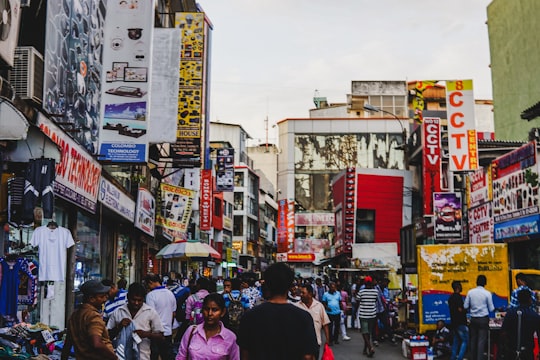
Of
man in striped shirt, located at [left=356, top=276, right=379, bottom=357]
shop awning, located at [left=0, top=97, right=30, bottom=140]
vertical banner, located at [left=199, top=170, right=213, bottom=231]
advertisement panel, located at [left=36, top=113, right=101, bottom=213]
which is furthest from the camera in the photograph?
vertical banner, located at [left=199, top=170, right=213, bottom=231]

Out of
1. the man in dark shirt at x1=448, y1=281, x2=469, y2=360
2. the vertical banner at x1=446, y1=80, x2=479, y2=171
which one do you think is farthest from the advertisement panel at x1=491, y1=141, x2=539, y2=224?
the man in dark shirt at x1=448, y1=281, x2=469, y2=360

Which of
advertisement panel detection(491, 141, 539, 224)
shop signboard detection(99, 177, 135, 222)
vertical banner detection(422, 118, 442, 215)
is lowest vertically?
shop signboard detection(99, 177, 135, 222)

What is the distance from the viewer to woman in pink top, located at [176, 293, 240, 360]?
5.80 m

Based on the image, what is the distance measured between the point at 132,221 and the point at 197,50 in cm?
696

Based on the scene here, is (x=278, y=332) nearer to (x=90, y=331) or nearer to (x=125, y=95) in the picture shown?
(x=90, y=331)

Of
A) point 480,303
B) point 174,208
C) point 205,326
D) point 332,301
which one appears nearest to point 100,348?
point 205,326

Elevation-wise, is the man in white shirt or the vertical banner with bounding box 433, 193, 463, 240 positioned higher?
the vertical banner with bounding box 433, 193, 463, 240

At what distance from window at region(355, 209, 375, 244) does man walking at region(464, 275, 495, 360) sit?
3760 centimetres

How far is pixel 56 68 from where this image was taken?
1284 cm

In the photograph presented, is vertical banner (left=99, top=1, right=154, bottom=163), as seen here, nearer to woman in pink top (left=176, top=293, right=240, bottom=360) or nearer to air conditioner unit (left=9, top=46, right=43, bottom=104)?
air conditioner unit (left=9, top=46, right=43, bottom=104)

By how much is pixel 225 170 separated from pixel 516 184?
3129 cm

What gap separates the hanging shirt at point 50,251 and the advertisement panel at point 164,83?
363 inches

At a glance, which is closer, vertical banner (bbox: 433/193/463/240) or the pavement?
the pavement

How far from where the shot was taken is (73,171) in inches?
550
